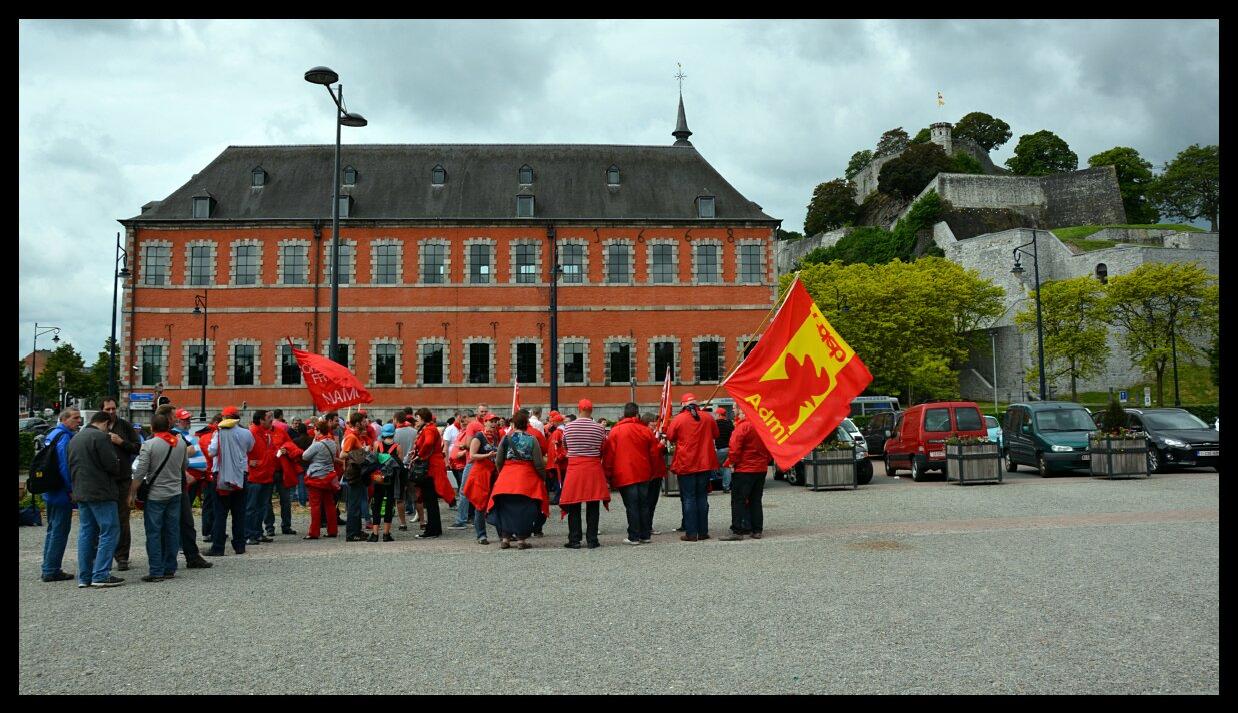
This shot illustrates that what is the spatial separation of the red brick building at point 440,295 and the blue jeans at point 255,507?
96.1 feet

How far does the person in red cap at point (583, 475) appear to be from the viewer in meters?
11.9

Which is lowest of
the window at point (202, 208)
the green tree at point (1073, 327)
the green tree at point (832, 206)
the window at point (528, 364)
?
the window at point (528, 364)

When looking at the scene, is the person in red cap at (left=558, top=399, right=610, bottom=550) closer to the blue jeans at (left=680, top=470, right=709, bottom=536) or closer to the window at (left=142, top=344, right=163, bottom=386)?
the blue jeans at (left=680, top=470, right=709, bottom=536)

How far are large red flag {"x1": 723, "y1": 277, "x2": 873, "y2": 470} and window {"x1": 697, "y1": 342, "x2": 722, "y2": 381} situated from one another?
31.4 metres

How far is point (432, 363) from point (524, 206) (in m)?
8.77

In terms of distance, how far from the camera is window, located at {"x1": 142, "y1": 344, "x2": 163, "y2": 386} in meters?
42.3

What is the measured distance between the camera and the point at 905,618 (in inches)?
281

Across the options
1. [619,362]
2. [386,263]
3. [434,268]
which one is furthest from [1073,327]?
[386,263]

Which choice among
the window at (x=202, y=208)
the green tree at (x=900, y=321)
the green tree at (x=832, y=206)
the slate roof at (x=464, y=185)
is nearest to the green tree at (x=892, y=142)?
the green tree at (x=832, y=206)

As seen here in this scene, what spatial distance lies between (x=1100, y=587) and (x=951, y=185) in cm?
8665

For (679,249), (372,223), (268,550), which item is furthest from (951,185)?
(268,550)

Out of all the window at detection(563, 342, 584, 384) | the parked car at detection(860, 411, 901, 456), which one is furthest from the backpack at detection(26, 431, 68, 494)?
the window at detection(563, 342, 584, 384)

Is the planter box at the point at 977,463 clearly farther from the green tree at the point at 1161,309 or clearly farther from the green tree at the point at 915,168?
the green tree at the point at 915,168

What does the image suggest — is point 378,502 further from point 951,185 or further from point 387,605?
point 951,185
